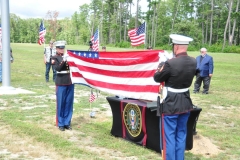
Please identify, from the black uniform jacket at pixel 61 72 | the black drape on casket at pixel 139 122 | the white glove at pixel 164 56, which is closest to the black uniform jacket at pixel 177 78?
the white glove at pixel 164 56

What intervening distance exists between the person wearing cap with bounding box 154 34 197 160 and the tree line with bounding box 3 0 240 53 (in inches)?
1823

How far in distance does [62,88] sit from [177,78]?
2.98 m

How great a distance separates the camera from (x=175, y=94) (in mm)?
4203

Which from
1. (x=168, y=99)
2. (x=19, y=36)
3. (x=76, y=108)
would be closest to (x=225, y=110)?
(x=76, y=108)

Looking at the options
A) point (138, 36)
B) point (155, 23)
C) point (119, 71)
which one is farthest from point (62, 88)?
point (155, 23)

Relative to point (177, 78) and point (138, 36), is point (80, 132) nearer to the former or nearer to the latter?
point (177, 78)

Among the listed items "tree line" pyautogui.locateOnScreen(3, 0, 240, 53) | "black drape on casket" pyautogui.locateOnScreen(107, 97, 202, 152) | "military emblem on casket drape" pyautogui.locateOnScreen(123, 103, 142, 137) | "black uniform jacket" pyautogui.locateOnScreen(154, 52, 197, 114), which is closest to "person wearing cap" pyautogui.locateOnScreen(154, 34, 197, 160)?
"black uniform jacket" pyautogui.locateOnScreen(154, 52, 197, 114)

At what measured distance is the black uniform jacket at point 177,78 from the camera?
411cm

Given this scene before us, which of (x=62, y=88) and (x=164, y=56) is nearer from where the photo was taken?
(x=164, y=56)

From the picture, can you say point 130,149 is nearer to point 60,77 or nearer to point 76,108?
point 60,77

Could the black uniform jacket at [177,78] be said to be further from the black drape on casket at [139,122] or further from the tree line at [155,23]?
the tree line at [155,23]

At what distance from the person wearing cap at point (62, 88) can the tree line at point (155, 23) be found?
44796 millimetres

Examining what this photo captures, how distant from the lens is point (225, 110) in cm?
916

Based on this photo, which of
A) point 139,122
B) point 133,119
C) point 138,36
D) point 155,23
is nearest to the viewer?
point 139,122
